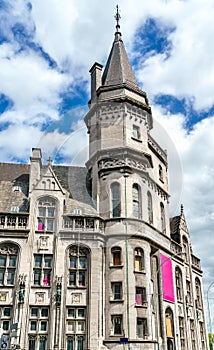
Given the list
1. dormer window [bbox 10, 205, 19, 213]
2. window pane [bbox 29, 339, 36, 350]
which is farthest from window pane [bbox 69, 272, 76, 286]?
dormer window [bbox 10, 205, 19, 213]

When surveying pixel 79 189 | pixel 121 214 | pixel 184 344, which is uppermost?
pixel 79 189

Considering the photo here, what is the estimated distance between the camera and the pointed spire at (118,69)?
37875mm

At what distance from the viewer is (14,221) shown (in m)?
29.5

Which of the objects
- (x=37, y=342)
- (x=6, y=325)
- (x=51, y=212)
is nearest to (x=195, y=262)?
(x=51, y=212)

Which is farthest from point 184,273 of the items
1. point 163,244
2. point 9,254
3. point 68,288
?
point 9,254

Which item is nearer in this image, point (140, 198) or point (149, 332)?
point (149, 332)

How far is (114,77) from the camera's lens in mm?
38250

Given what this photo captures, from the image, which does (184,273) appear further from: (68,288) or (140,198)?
(68,288)

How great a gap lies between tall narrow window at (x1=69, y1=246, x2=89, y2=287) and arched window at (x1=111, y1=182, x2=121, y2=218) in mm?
4020

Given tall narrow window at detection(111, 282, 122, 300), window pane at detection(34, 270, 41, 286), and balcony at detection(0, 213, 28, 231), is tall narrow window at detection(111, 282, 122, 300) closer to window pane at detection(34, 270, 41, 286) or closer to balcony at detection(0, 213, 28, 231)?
window pane at detection(34, 270, 41, 286)

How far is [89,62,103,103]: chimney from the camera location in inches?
1506

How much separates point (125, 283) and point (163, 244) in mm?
7848

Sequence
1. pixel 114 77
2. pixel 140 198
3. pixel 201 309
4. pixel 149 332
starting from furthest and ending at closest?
pixel 201 309 → pixel 114 77 → pixel 140 198 → pixel 149 332

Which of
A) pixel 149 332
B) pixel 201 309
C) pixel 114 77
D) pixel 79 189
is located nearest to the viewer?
pixel 149 332
